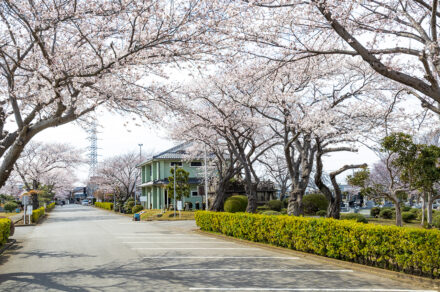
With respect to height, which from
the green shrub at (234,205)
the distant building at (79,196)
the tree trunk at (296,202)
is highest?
the tree trunk at (296,202)

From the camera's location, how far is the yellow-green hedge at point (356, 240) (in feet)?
27.2

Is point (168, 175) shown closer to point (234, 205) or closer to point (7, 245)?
point (234, 205)

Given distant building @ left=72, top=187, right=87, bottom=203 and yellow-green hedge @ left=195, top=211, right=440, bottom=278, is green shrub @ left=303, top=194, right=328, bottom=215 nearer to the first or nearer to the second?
yellow-green hedge @ left=195, top=211, right=440, bottom=278

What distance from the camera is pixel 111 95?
10711 millimetres

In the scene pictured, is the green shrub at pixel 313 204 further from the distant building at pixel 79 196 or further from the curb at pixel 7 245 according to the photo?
the distant building at pixel 79 196

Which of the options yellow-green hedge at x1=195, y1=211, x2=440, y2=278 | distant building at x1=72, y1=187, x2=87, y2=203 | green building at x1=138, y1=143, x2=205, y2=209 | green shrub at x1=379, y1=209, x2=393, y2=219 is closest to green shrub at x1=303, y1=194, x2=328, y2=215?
green shrub at x1=379, y1=209, x2=393, y2=219

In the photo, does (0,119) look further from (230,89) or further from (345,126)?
(345,126)

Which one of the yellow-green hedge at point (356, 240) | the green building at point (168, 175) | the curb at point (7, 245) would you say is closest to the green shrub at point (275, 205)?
the green building at point (168, 175)

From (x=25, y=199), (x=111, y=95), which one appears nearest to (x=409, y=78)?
(x=111, y=95)

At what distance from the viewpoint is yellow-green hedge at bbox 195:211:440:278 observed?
27.2 ft

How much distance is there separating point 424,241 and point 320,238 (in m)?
3.49

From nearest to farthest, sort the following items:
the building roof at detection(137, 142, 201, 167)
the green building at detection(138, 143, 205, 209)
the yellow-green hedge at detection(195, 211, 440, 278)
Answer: the yellow-green hedge at detection(195, 211, 440, 278) < the green building at detection(138, 143, 205, 209) < the building roof at detection(137, 142, 201, 167)

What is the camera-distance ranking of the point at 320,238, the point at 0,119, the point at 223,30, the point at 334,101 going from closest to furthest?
the point at 223,30, the point at 0,119, the point at 320,238, the point at 334,101

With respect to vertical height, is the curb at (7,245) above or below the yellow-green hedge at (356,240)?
below
